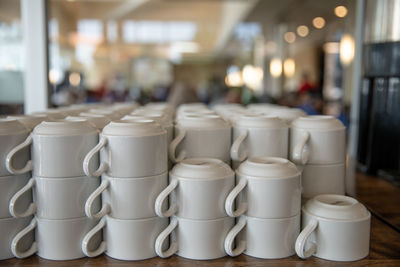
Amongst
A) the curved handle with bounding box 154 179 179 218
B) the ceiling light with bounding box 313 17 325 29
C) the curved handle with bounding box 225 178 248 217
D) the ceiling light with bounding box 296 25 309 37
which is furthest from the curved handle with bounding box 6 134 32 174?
the ceiling light with bounding box 296 25 309 37

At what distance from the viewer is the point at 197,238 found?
698 millimetres

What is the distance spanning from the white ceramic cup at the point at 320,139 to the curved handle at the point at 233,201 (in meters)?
0.18

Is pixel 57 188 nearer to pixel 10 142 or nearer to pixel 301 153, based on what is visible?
pixel 10 142

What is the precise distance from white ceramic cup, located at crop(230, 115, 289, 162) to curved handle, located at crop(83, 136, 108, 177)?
0.27 m

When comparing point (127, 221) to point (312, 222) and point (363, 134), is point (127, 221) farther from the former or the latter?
point (363, 134)

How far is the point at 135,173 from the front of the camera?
689mm

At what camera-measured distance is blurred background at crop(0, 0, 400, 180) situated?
1.43 meters

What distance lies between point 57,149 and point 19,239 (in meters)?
0.18

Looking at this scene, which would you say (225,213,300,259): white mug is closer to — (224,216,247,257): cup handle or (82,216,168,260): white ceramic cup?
(224,216,247,257): cup handle

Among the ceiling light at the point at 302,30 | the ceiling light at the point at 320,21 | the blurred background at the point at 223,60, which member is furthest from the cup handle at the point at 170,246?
the ceiling light at the point at 302,30

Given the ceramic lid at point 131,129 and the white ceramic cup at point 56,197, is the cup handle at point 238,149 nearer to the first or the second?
the ceramic lid at point 131,129

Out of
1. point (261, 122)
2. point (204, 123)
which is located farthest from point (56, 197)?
point (261, 122)

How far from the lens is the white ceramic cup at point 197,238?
70cm

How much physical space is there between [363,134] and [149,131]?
1.07 m
